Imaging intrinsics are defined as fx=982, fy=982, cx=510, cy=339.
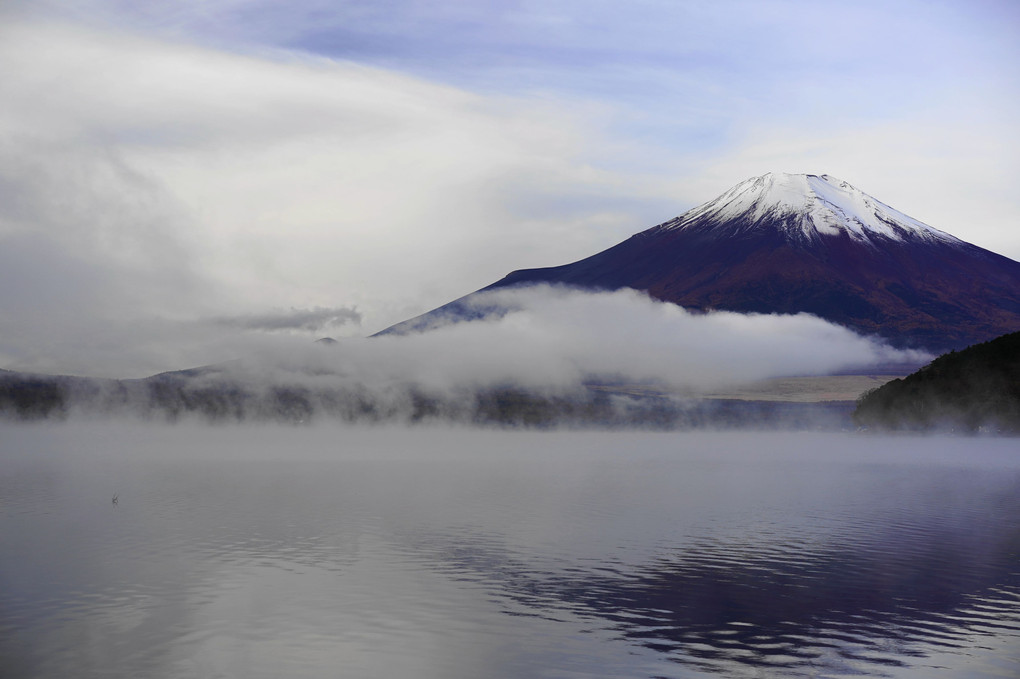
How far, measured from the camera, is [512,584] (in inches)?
1832

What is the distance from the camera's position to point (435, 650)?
113ft

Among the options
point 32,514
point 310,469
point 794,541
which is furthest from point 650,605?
point 310,469

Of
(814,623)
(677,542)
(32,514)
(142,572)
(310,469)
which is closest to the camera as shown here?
(814,623)

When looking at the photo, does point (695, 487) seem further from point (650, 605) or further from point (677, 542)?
point (650, 605)

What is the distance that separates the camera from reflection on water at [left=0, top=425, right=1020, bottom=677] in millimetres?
33062

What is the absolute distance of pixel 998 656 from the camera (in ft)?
107

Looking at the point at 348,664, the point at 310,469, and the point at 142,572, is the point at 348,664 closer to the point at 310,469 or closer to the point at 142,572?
the point at 142,572

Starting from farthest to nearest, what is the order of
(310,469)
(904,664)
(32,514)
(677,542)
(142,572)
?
1. (310,469)
2. (32,514)
3. (677,542)
4. (142,572)
5. (904,664)

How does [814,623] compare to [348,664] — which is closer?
[348,664]

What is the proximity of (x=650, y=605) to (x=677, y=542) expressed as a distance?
20.7 m

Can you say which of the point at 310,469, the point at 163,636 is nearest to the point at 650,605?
the point at 163,636

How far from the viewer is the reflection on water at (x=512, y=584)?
33062 mm

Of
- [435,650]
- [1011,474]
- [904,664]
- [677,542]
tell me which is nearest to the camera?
[904,664]

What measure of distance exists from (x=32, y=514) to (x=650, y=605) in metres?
58.0
